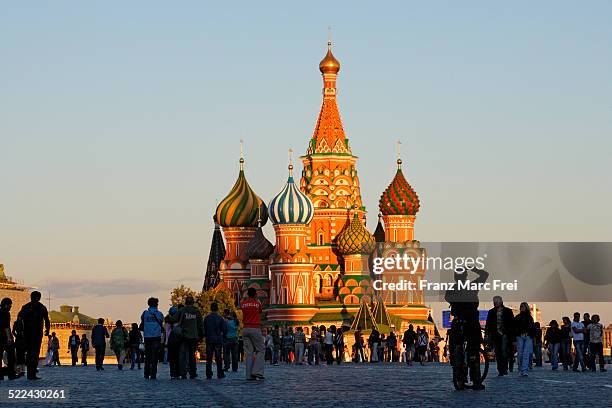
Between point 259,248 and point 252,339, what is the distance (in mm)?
109196

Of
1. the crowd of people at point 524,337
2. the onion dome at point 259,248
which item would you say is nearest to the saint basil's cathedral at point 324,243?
the onion dome at point 259,248

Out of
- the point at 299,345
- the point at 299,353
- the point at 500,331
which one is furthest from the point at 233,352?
the point at 299,345

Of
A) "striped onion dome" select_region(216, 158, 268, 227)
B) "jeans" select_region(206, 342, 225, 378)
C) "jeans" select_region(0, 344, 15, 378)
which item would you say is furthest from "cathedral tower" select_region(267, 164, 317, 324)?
"jeans" select_region(0, 344, 15, 378)

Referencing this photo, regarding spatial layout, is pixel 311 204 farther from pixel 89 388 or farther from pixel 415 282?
pixel 89 388

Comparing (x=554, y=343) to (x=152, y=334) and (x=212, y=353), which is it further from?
(x=152, y=334)

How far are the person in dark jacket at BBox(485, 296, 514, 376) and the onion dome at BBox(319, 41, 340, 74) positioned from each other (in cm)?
11215

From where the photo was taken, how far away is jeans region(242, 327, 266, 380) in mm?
26844

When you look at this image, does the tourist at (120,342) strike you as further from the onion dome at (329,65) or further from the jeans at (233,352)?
the onion dome at (329,65)

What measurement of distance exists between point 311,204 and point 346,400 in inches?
4495

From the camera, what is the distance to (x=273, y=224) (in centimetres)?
13325

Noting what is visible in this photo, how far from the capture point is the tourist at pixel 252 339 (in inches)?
1057

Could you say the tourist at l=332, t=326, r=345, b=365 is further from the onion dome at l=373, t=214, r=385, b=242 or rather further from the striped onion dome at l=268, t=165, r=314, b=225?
the onion dome at l=373, t=214, r=385, b=242

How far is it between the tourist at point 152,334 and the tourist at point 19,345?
7.40 ft

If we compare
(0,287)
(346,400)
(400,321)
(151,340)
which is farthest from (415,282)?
(346,400)
